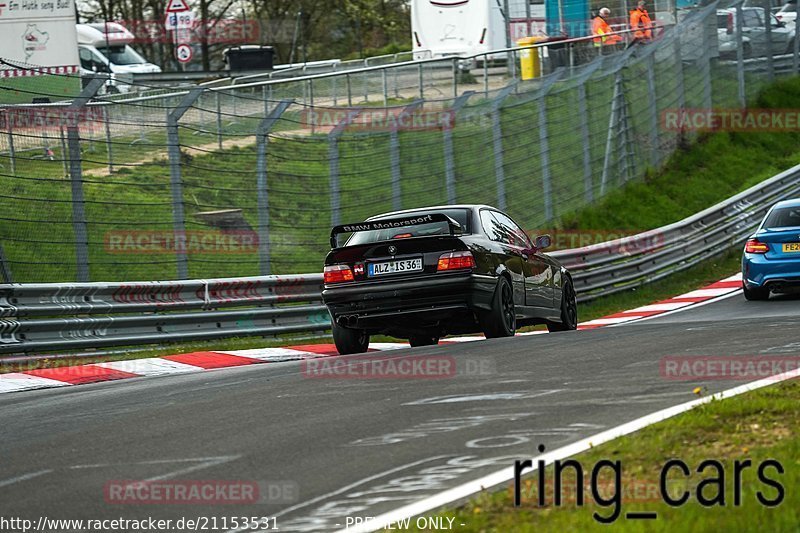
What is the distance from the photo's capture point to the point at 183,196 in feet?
51.4

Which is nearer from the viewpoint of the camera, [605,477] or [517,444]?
[605,477]

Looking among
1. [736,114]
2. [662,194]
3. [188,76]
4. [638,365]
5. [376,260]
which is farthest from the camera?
[188,76]

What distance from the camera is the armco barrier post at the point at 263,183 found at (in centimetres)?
1666

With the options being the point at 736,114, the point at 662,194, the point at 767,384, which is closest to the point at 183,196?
the point at 767,384

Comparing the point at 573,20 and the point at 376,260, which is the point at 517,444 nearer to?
the point at 376,260

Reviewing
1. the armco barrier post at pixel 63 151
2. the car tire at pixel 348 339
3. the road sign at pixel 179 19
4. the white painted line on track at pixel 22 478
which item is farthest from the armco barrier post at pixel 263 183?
the road sign at pixel 179 19

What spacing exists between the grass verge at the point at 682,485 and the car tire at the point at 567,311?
28.5 feet

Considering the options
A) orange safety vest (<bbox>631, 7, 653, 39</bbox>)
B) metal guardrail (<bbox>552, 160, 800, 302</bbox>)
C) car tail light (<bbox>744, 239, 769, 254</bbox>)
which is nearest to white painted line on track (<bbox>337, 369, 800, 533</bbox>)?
car tail light (<bbox>744, 239, 769, 254</bbox>)

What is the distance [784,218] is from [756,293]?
1117 millimetres

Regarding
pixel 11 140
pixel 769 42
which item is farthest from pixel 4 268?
pixel 769 42

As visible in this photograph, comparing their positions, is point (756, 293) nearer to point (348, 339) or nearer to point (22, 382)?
point (348, 339)

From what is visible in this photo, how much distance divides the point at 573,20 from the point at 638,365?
3116cm

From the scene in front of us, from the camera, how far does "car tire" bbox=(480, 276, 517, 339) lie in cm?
1291

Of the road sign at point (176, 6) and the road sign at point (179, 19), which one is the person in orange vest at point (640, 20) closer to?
the road sign at point (179, 19)
